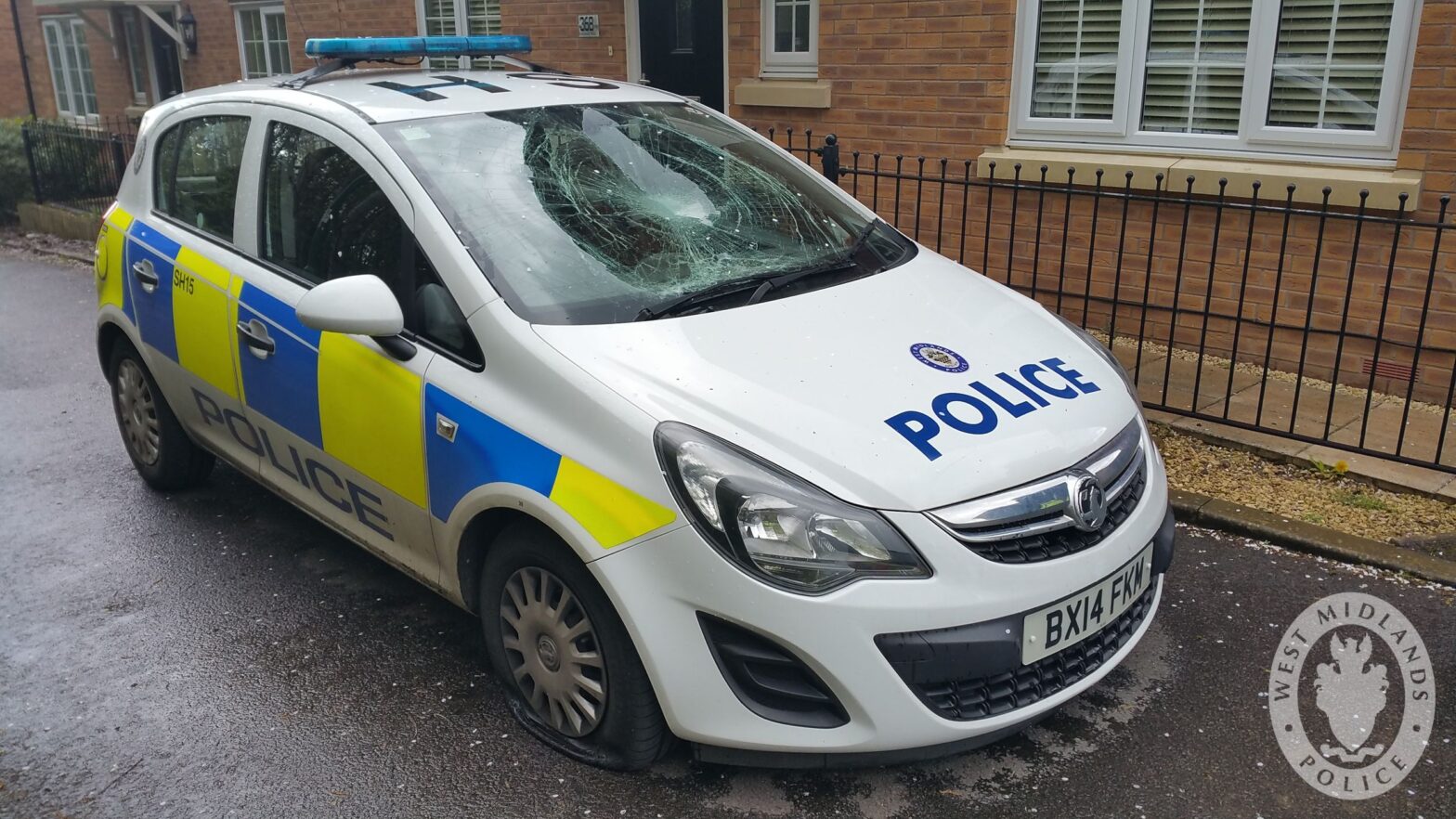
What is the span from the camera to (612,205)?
357 centimetres

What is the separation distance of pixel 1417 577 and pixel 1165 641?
1078 mm

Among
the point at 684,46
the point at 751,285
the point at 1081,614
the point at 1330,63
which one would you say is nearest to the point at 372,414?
the point at 751,285

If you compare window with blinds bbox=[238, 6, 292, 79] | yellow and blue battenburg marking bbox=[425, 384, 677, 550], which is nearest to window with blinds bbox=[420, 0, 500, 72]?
window with blinds bbox=[238, 6, 292, 79]

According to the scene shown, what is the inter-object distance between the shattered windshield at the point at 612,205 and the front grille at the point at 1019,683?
1274mm

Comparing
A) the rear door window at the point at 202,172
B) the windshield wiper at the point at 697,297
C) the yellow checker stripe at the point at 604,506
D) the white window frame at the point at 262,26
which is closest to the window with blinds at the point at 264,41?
the white window frame at the point at 262,26

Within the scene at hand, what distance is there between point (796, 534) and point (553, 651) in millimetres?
809

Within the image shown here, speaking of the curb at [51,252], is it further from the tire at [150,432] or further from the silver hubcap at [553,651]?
the silver hubcap at [553,651]

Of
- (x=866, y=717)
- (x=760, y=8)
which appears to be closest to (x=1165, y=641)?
(x=866, y=717)

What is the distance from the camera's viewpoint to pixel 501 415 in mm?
2994

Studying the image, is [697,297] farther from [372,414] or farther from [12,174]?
[12,174]

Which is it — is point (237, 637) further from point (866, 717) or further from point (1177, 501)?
point (1177, 501)

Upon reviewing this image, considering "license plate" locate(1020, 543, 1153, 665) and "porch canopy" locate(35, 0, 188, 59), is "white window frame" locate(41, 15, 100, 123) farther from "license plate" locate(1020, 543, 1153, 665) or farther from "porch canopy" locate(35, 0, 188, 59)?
"license plate" locate(1020, 543, 1153, 665)

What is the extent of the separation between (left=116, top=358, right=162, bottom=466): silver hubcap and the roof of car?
1201mm

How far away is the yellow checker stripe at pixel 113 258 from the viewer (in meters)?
4.67
